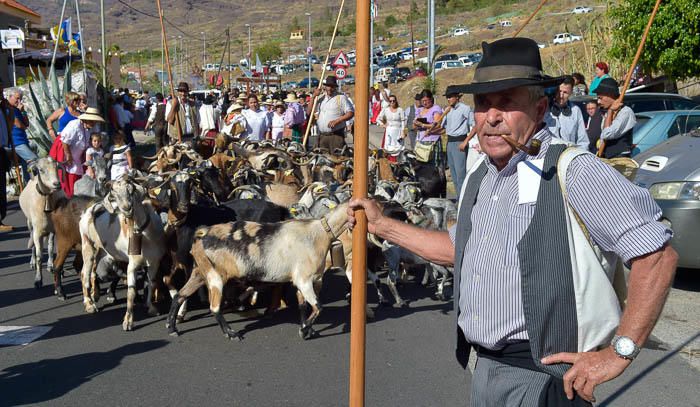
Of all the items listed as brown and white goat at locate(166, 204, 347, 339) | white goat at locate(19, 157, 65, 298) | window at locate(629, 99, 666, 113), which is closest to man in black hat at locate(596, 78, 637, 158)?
brown and white goat at locate(166, 204, 347, 339)

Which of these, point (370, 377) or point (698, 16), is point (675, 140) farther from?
point (698, 16)

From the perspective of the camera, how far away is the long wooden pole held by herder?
268 centimetres

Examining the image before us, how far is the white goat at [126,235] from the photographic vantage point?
7.92 m

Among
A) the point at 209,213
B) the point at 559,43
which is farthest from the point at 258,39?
the point at 209,213

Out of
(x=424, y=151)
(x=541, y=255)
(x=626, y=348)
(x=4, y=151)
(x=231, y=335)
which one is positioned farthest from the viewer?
(x=424, y=151)

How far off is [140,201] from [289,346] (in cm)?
233

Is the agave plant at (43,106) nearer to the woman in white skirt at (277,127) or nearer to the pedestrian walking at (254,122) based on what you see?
the pedestrian walking at (254,122)

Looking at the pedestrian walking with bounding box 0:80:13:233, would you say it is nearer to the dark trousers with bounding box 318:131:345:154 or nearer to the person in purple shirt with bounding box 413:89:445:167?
the dark trousers with bounding box 318:131:345:154

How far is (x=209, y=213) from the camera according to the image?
28.9 ft

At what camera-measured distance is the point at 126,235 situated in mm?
8234

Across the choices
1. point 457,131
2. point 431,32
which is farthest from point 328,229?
point 431,32

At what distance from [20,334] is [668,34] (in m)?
16.8

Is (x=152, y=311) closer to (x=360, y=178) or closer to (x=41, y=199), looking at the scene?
(x=41, y=199)

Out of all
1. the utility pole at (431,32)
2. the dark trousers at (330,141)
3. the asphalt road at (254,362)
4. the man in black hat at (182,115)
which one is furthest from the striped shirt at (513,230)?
the utility pole at (431,32)
